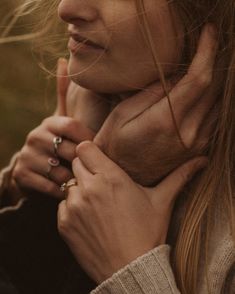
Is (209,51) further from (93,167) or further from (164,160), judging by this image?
(93,167)

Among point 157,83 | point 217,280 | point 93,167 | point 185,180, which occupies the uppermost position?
point 157,83

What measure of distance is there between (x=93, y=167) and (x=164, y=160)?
0.56 feet

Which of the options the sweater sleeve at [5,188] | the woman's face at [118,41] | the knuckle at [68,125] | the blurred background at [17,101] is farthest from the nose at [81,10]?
the blurred background at [17,101]

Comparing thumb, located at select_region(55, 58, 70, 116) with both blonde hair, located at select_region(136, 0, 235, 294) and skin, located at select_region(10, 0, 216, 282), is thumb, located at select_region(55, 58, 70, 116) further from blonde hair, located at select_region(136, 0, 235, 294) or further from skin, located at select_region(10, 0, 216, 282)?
blonde hair, located at select_region(136, 0, 235, 294)

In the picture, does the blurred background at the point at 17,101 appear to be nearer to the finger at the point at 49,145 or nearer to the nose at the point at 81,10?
the finger at the point at 49,145

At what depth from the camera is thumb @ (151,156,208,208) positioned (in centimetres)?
150

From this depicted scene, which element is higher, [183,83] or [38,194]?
[183,83]

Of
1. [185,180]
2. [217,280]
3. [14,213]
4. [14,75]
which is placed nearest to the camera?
[217,280]

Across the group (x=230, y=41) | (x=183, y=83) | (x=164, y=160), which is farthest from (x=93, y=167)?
(x=230, y=41)

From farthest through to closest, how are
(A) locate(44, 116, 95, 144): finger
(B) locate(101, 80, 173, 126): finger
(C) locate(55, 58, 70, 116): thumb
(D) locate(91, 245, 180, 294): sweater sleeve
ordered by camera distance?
(C) locate(55, 58, 70, 116): thumb
(A) locate(44, 116, 95, 144): finger
(B) locate(101, 80, 173, 126): finger
(D) locate(91, 245, 180, 294): sweater sleeve

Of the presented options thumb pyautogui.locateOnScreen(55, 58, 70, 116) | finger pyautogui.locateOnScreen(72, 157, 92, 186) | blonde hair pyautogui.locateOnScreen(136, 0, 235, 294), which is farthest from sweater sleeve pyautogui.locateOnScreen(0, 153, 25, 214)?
blonde hair pyautogui.locateOnScreen(136, 0, 235, 294)

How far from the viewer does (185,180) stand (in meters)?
1.52

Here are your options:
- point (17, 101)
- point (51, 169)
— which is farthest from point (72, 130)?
point (17, 101)

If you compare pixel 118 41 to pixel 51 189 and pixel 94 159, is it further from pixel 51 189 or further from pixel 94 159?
pixel 51 189
